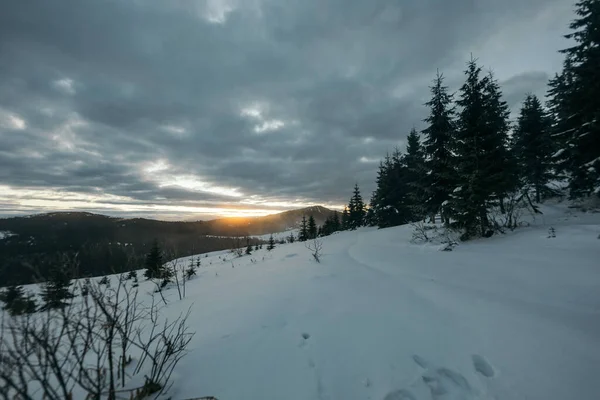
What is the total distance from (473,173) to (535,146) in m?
14.9

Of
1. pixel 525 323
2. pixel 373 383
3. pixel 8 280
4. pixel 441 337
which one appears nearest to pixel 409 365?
pixel 373 383

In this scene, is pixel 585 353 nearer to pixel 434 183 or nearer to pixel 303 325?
pixel 303 325

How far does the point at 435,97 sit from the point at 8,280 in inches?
818

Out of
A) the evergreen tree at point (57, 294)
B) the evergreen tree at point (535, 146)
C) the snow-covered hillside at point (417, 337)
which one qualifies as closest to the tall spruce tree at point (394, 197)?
the evergreen tree at point (535, 146)

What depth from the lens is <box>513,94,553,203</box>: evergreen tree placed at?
60.4 ft

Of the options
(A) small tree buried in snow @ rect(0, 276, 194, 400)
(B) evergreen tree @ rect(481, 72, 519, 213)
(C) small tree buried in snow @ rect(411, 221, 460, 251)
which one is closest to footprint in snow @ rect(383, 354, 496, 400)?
(A) small tree buried in snow @ rect(0, 276, 194, 400)

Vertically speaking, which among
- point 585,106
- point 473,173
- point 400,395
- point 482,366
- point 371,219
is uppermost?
point 585,106

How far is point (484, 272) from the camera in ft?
20.2

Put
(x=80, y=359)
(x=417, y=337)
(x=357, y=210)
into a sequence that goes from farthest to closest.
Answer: (x=357, y=210)
(x=417, y=337)
(x=80, y=359)

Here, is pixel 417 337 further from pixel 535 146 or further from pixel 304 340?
pixel 535 146

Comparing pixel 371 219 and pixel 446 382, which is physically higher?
pixel 371 219

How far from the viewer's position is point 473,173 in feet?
33.9

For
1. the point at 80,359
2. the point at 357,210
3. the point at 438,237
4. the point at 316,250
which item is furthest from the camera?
the point at 357,210

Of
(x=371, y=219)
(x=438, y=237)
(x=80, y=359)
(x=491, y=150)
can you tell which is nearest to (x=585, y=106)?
(x=491, y=150)
